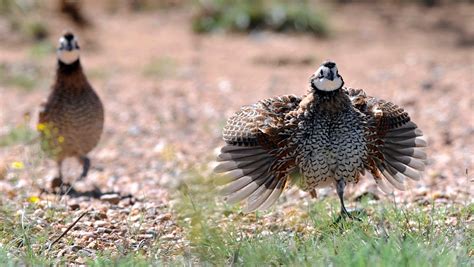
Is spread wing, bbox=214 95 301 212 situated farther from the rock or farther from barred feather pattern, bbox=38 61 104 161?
barred feather pattern, bbox=38 61 104 161

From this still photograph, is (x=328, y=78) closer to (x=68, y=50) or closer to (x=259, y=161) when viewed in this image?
(x=259, y=161)

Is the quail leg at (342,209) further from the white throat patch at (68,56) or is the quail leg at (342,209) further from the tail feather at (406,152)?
the white throat patch at (68,56)

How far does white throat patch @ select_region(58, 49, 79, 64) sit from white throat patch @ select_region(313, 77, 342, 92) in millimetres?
2840

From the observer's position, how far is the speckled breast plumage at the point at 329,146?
502 centimetres

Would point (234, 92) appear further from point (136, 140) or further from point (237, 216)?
point (237, 216)

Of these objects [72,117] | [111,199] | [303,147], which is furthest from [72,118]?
[303,147]

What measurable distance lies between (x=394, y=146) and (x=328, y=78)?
25.7 inches

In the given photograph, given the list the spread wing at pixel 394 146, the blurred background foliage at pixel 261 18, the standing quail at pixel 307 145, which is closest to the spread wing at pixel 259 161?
the standing quail at pixel 307 145

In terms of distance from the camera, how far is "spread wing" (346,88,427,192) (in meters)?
5.28

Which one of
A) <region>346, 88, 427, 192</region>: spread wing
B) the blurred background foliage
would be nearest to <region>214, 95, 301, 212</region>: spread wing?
<region>346, 88, 427, 192</region>: spread wing

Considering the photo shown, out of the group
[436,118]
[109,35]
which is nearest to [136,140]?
[436,118]

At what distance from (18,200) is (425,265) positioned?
2964mm

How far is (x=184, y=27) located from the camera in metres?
15.1

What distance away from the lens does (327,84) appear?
199 inches
